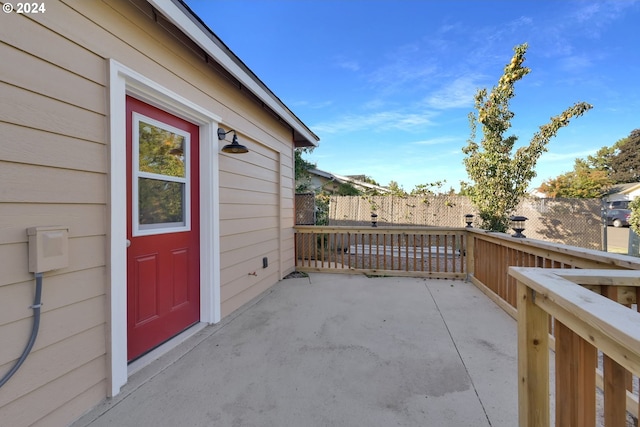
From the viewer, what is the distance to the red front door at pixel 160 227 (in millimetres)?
1993

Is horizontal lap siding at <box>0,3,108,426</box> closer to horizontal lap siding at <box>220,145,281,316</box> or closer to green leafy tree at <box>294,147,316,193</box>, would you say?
horizontal lap siding at <box>220,145,281,316</box>

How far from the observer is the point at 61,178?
143cm

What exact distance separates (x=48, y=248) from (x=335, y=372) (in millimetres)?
1850

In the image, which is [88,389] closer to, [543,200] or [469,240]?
[469,240]

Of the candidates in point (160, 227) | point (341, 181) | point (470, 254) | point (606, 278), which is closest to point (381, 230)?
point (470, 254)

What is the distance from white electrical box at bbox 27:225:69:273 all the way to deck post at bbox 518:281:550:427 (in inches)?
85.2

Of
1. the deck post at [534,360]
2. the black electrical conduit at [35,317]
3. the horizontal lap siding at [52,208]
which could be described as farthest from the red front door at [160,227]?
the deck post at [534,360]

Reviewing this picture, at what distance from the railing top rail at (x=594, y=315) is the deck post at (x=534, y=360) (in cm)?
6

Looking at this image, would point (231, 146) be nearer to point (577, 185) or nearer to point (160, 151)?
point (160, 151)

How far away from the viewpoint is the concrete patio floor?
1524 mm

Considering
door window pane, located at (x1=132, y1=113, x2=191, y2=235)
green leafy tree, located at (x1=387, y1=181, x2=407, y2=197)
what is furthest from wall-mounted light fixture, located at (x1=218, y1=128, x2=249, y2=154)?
green leafy tree, located at (x1=387, y1=181, x2=407, y2=197)

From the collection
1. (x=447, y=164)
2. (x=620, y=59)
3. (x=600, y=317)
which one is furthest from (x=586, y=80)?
(x=600, y=317)

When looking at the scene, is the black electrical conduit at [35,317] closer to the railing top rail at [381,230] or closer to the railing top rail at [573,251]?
the railing top rail at [573,251]

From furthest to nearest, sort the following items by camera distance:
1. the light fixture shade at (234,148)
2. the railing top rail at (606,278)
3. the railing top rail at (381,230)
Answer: the railing top rail at (381,230) → the light fixture shade at (234,148) → the railing top rail at (606,278)
